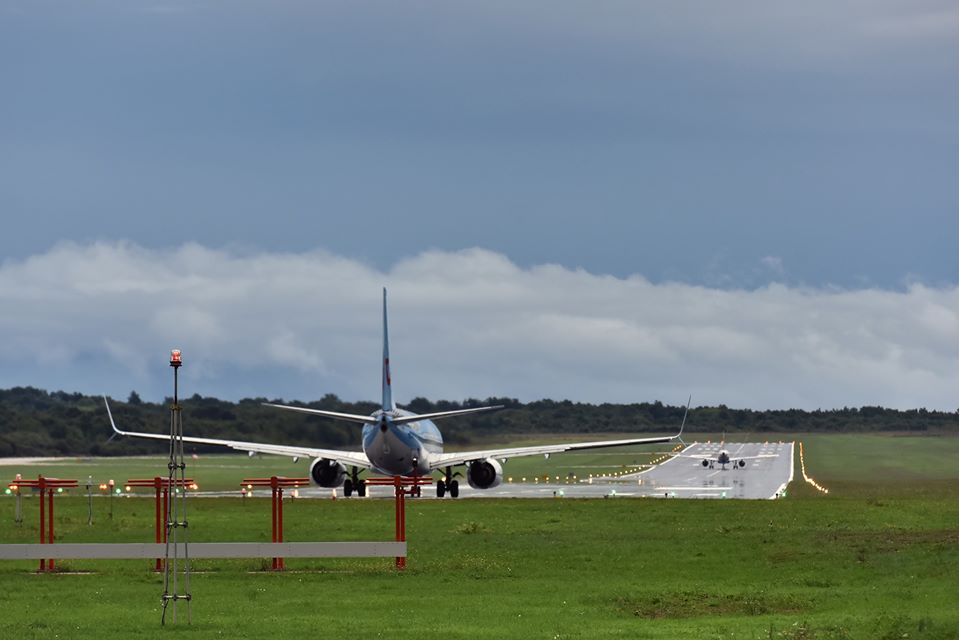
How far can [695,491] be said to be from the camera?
77.4 m

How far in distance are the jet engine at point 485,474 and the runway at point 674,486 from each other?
563 mm

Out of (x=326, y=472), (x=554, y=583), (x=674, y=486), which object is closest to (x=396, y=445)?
(x=326, y=472)

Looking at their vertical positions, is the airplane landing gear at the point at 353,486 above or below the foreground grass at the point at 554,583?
above

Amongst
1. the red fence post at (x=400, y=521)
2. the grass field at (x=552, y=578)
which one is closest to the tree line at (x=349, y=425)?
the grass field at (x=552, y=578)

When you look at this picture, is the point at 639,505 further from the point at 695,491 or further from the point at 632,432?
the point at 632,432

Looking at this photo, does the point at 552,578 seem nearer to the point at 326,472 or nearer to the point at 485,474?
the point at 485,474

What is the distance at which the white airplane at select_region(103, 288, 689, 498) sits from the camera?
67.8 m

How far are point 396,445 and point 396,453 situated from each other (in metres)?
0.69

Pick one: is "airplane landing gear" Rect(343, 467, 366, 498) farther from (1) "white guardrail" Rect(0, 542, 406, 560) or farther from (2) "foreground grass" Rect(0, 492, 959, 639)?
(1) "white guardrail" Rect(0, 542, 406, 560)

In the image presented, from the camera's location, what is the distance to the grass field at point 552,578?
24.8 meters

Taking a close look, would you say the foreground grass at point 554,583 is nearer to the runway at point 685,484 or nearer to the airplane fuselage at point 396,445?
the airplane fuselage at point 396,445

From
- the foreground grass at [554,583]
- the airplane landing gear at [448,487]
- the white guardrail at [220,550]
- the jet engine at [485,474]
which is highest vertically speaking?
the jet engine at [485,474]

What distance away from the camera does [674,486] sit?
83.6m

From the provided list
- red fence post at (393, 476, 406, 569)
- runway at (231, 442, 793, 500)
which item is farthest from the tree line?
red fence post at (393, 476, 406, 569)
